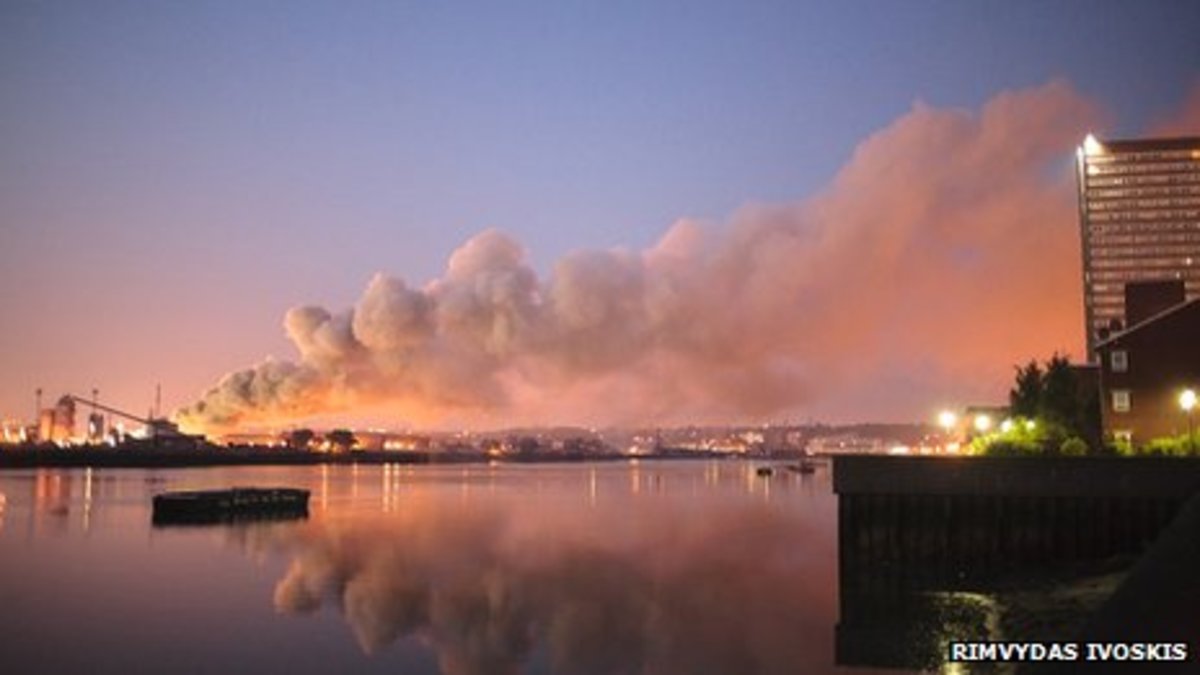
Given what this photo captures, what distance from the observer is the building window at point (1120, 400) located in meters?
65.4

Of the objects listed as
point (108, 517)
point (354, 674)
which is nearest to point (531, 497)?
point (108, 517)

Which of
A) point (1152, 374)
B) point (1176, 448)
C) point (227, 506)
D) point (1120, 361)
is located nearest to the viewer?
point (1176, 448)

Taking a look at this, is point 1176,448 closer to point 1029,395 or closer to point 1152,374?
point 1152,374

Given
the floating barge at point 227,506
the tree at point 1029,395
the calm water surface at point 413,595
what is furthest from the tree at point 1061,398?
the floating barge at point 227,506

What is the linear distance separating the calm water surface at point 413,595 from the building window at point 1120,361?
70.7ft

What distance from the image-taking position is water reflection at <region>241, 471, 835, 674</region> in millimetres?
34781

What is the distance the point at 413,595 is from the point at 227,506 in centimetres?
4651

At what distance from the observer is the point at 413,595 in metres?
47.2

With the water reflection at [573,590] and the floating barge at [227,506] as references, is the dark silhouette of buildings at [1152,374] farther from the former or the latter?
the floating barge at [227,506]

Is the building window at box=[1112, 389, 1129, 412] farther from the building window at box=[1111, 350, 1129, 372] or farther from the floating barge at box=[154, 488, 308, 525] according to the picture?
the floating barge at box=[154, 488, 308, 525]

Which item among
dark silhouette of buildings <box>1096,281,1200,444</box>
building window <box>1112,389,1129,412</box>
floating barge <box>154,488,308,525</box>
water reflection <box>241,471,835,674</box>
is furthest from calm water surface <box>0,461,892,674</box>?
dark silhouette of buildings <box>1096,281,1200,444</box>

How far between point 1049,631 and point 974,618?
4462 mm

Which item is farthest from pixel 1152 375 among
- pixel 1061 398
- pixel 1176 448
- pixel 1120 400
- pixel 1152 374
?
pixel 1176 448

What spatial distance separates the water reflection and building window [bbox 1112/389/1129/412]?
20.2 m
